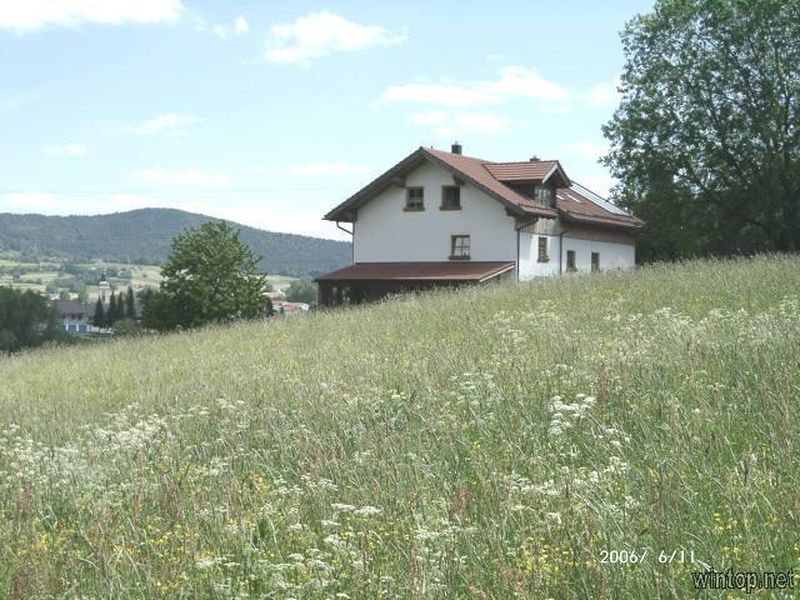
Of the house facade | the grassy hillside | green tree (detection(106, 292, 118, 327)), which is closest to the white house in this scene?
the grassy hillside

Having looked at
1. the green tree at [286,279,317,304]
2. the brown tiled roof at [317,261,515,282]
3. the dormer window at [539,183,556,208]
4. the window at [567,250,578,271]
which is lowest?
the green tree at [286,279,317,304]

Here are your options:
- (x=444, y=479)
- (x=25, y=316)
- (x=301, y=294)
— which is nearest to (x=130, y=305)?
(x=25, y=316)

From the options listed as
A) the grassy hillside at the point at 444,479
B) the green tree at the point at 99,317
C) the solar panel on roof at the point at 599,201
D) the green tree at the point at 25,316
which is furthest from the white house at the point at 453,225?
the green tree at the point at 99,317

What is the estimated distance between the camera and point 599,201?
2041 inches

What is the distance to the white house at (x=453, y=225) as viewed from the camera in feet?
136

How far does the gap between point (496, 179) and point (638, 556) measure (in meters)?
41.2

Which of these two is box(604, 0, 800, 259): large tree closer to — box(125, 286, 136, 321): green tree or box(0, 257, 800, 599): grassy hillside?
box(0, 257, 800, 599): grassy hillside

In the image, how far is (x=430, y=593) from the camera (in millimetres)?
3533

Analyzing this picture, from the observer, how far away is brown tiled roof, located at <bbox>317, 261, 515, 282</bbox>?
39.8 m

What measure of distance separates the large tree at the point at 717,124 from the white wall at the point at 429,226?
766 centimetres

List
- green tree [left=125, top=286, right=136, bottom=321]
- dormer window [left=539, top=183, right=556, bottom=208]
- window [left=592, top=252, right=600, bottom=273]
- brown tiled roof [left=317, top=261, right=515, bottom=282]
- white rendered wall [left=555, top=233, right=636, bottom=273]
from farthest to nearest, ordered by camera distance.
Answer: green tree [left=125, top=286, right=136, bottom=321] → window [left=592, top=252, right=600, bottom=273] → white rendered wall [left=555, top=233, right=636, bottom=273] → dormer window [left=539, top=183, right=556, bottom=208] → brown tiled roof [left=317, top=261, right=515, bottom=282]

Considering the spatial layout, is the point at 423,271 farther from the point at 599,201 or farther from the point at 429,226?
the point at 599,201

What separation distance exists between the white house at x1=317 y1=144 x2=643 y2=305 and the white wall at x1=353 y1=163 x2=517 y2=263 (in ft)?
0.15

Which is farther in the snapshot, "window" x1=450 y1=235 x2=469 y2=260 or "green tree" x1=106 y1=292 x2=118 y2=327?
"green tree" x1=106 y1=292 x2=118 y2=327
